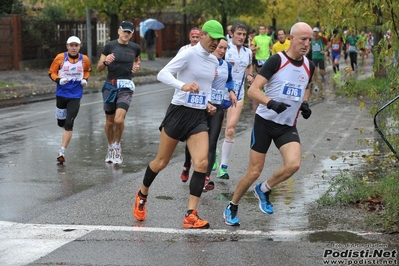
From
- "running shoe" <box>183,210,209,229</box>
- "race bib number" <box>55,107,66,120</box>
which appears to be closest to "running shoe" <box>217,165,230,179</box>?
"running shoe" <box>183,210,209,229</box>

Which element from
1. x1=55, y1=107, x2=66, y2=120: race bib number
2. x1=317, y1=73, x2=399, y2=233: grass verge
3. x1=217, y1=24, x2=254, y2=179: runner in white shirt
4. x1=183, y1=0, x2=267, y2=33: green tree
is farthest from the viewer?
x1=183, y1=0, x2=267, y2=33: green tree

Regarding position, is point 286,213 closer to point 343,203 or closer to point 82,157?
point 343,203

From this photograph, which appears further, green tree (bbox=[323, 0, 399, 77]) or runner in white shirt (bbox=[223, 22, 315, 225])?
green tree (bbox=[323, 0, 399, 77])

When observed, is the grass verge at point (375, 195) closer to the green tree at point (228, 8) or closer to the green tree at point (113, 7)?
the green tree at point (113, 7)

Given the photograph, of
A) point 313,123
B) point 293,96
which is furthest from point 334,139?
point 293,96

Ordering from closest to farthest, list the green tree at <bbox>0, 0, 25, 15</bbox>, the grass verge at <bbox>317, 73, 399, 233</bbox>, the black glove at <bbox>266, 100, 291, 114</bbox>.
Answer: the black glove at <bbox>266, 100, 291, 114</bbox> → the grass verge at <bbox>317, 73, 399, 233</bbox> → the green tree at <bbox>0, 0, 25, 15</bbox>

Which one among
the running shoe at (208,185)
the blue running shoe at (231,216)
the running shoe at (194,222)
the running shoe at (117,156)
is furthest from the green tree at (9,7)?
the running shoe at (194,222)

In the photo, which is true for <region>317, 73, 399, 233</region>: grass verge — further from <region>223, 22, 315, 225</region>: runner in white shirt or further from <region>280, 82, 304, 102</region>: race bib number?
<region>280, 82, 304, 102</region>: race bib number

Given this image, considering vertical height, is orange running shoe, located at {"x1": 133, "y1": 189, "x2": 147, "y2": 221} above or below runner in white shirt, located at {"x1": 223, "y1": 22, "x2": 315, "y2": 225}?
below

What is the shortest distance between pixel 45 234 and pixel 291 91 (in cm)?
265

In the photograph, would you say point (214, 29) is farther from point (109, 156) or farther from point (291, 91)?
point (109, 156)

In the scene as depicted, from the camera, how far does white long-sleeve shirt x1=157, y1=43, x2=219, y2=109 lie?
27.4ft

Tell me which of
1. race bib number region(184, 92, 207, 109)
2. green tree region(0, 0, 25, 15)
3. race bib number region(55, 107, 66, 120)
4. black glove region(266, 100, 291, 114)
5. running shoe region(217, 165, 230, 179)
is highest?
black glove region(266, 100, 291, 114)

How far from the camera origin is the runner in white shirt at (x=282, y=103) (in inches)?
314
